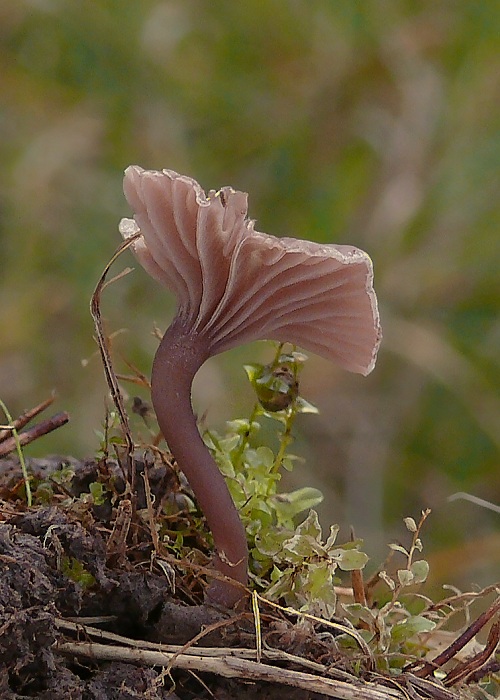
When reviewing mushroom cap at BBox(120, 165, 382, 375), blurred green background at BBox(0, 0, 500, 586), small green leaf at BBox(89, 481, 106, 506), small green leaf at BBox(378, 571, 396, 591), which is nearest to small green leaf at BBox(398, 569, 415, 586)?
small green leaf at BBox(378, 571, 396, 591)

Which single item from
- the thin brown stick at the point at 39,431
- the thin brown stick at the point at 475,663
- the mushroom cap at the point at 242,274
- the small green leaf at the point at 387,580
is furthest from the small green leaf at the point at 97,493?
the thin brown stick at the point at 475,663

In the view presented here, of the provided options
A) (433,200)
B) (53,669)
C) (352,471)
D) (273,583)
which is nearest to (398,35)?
(433,200)

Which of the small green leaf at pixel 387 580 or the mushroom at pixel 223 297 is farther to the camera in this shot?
the small green leaf at pixel 387 580

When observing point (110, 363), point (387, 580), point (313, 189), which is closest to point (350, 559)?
point (387, 580)

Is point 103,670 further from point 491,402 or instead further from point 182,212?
point 491,402

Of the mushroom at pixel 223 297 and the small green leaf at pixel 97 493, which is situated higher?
the mushroom at pixel 223 297

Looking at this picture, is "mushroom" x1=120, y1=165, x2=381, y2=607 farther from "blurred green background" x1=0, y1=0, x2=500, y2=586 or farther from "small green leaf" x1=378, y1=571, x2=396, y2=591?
"blurred green background" x1=0, y1=0, x2=500, y2=586

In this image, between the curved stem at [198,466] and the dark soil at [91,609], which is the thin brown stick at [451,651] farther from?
the curved stem at [198,466]

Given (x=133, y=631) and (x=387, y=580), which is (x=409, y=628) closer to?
(x=387, y=580)
